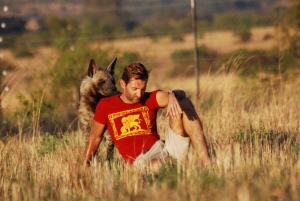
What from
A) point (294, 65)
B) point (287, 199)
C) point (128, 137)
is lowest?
point (287, 199)

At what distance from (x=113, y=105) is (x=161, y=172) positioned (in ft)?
3.58

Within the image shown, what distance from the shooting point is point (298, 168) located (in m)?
6.75

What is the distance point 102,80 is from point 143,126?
1.57 m

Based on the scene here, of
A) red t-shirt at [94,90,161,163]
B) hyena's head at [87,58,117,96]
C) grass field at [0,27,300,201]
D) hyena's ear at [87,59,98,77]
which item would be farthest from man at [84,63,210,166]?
hyena's ear at [87,59,98,77]

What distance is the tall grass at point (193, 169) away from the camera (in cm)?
590

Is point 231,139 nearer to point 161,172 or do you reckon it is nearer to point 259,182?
point 161,172

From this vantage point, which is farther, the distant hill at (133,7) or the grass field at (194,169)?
the distant hill at (133,7)

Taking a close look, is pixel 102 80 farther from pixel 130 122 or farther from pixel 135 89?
pixel 135 89

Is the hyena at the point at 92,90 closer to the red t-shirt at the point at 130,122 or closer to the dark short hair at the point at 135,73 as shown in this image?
the red t-shirt at the point at 130,122

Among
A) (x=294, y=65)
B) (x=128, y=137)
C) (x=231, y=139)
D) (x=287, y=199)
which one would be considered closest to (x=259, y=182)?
(x=287, y=199)

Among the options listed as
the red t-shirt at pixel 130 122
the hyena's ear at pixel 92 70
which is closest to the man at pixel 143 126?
the red t-shirt at pixel 130 122

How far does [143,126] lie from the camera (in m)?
7.62

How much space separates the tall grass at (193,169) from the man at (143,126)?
215 mm

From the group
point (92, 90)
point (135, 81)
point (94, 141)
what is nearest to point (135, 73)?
point (135, 81)
